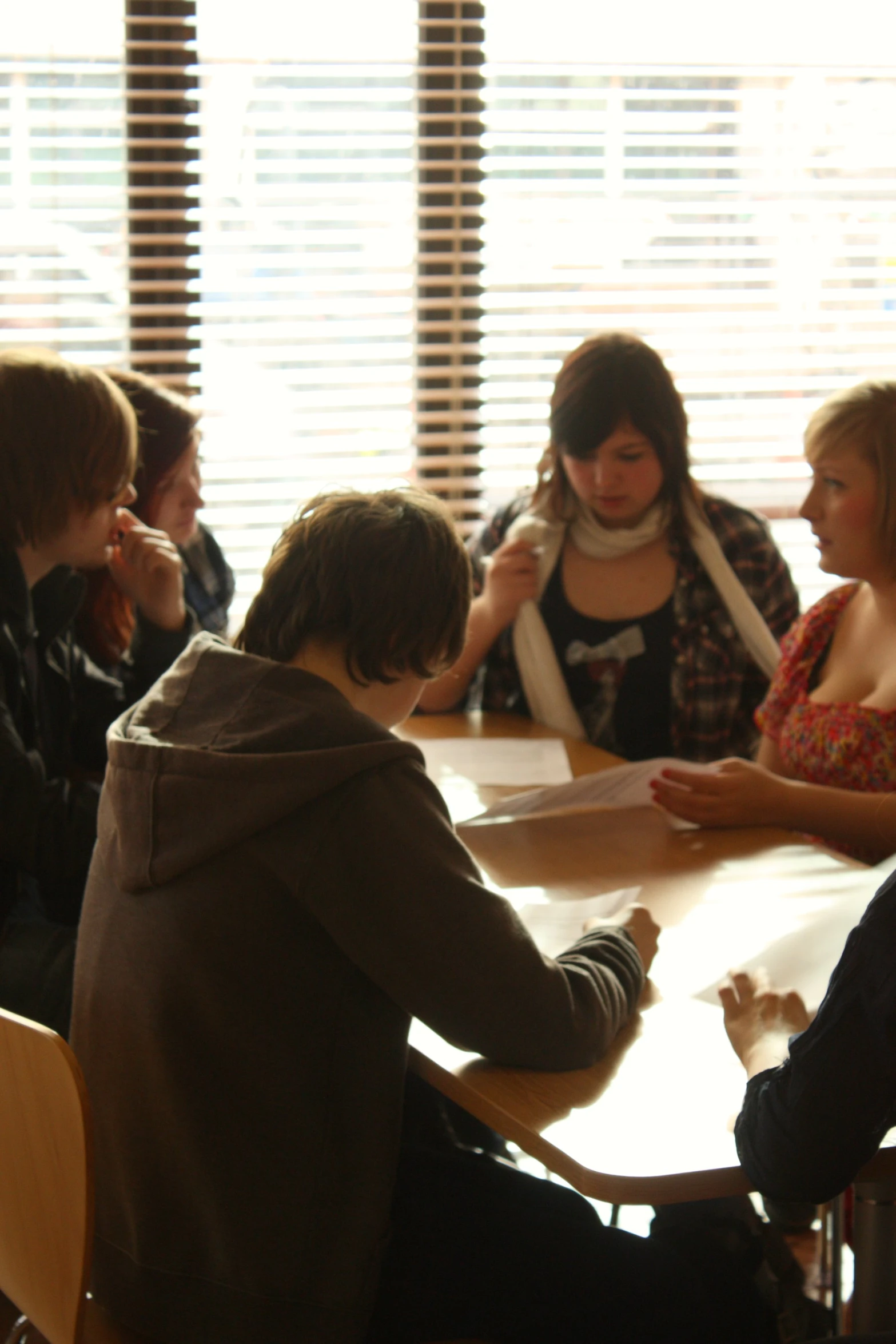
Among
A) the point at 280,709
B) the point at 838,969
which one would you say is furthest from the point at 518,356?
the point at 838,969

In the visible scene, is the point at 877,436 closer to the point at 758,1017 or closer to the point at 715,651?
the point at 715,651

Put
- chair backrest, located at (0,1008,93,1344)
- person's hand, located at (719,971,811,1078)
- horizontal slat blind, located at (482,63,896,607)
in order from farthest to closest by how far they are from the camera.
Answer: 1. horizontal slat blind, located at (482,63,896,607)
2. person's hand, located at (719,971,811,1078)
3. chair backrest, located at (0,1008,93,1344)

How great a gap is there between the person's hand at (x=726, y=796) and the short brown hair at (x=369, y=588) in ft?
2.10

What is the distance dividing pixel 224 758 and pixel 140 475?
1.38 metres

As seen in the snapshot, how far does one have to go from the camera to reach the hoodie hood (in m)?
0.97

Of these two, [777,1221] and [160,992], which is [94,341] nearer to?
[160,992]

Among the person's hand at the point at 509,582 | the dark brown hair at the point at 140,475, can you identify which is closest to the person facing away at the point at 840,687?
the person's hand at the point at 509,582

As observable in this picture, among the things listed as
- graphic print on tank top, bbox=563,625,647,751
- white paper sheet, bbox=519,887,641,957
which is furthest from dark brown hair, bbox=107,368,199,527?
white paper sheet, bbox=519,887,641,957

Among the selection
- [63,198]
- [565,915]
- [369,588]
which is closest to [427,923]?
[369,588]

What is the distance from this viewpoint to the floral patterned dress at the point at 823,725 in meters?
1.79

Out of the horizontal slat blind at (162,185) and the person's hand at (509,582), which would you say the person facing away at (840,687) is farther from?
the horizontal slat blind at (162,185)

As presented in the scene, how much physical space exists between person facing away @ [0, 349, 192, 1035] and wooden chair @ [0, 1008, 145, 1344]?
426mm

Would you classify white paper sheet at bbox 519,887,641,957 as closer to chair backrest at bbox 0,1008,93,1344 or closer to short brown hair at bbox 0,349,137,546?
chair backrest at bbox 0,1008,93,1344

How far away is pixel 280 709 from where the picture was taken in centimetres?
101
